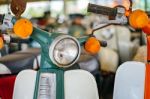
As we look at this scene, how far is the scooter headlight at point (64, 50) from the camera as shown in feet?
3.73

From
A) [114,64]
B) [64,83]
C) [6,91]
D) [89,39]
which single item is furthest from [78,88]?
[114,64]

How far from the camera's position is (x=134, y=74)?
145 cm

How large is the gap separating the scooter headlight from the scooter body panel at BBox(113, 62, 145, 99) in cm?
39

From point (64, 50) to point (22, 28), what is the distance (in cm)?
17

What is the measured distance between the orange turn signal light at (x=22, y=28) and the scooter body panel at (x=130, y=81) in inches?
22.0

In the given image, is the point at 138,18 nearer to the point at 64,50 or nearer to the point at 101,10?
the point at 101,10

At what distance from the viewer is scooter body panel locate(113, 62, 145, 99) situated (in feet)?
4.66

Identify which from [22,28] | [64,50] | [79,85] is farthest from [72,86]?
[22,28]

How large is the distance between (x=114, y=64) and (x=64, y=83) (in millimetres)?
2084

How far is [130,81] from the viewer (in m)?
1.45

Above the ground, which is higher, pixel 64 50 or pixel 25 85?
pixel 64 50

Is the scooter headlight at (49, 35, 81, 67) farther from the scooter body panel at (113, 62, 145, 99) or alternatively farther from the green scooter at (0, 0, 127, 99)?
the scooter body panel at (113, 62, 145, 99)

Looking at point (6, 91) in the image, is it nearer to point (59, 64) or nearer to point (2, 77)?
point (2, 77)

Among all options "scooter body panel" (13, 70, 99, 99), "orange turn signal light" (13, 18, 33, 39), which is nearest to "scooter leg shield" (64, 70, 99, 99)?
"scooter body panel" (13, 70, 99, 99)
